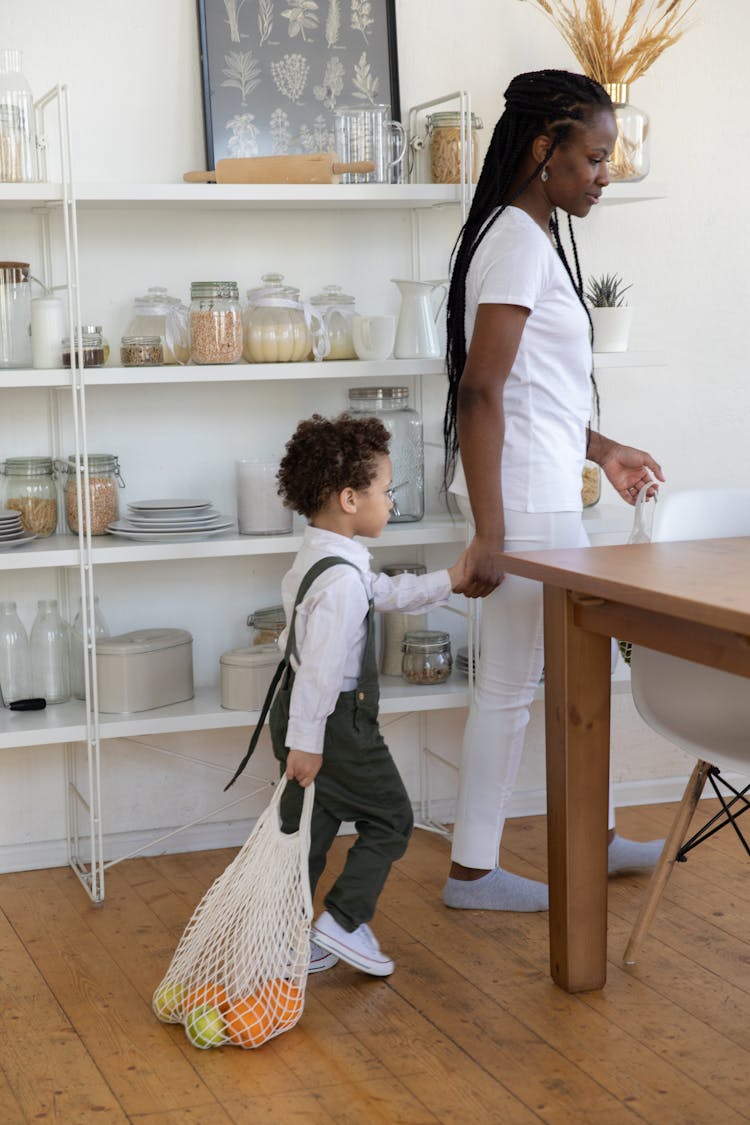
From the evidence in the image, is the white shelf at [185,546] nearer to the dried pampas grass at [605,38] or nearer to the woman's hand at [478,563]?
the woman's hand at [478,563]

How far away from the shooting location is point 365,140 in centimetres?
310

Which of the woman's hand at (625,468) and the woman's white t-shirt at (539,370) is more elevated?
the woman's white t-shirt at (539,370)

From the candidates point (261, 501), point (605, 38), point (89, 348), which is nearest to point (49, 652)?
point (261, 501)

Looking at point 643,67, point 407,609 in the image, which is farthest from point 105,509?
point 643,67

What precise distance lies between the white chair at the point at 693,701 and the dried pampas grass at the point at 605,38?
45.5 inches

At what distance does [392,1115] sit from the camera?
2.03 meters

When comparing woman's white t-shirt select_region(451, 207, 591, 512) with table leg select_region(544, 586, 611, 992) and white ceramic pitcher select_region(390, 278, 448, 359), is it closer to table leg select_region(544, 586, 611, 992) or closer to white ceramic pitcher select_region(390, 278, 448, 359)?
table leg select_region(544, 586, 611, 992)

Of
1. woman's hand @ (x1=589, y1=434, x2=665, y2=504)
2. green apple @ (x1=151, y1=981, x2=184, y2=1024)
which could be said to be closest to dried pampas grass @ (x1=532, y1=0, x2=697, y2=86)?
woman's hand @ (x1=589, y1=434, x2=665, y2=504)

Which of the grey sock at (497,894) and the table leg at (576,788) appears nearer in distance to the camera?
the table leg at (576,788)

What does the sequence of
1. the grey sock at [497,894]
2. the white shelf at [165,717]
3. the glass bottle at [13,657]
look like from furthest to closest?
the glass bottle at [13,657]
the white shelf at [165,717]
the grey sock at [497,894]

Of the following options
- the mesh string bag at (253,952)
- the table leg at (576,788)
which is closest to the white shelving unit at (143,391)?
the mesh string bag at (253,952)

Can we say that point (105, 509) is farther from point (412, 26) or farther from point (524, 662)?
point (412, 26)

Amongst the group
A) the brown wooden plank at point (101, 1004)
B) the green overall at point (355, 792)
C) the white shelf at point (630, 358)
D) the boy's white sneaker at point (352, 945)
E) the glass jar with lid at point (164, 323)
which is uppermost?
the glass jar with lid at point (164, 323)

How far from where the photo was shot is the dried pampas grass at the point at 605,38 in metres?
3.19
